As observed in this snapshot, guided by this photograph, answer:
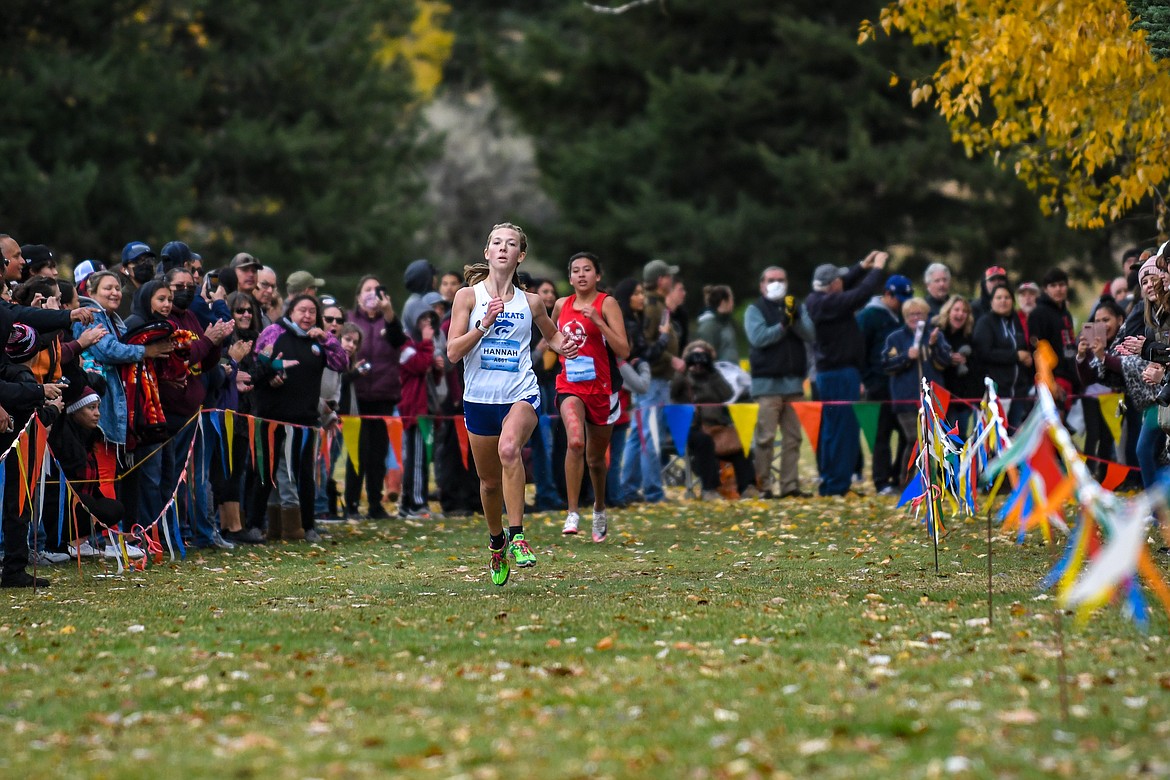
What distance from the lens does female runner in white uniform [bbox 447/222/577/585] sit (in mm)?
10359

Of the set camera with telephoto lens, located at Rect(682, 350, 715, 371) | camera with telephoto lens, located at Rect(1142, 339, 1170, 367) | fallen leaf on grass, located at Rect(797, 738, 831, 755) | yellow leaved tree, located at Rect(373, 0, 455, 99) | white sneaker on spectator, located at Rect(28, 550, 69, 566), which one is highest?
yellow leaved tree, located at Rect(373, 0, 455, 99)

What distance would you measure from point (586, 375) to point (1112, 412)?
6.94 m

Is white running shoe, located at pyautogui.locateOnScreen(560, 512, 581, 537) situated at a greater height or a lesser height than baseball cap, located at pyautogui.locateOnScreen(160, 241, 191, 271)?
lesser

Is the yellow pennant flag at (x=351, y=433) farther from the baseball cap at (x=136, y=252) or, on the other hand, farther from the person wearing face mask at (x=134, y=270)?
the baseball cap at (x=136, y=252)

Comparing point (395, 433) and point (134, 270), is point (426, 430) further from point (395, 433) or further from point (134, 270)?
point (134, 270)

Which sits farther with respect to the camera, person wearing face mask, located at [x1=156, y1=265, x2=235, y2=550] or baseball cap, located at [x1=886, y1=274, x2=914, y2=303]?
baseball cap, located at [x1=886, y1=274, x2=914, y2=303]

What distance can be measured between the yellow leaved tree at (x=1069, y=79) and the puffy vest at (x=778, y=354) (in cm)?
261

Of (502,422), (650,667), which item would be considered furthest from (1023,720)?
(502,422)

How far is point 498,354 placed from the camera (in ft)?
34.2

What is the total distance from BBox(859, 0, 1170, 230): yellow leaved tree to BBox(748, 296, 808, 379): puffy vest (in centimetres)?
261

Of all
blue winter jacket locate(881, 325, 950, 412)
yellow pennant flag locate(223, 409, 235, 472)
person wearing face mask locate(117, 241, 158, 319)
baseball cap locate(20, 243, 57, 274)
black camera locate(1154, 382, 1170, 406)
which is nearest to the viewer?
black camera locate(1154, 382, 1170, 406)

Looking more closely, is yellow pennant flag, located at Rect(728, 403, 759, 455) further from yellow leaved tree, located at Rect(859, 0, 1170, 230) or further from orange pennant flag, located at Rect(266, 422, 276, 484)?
orange pennant flag, located at Rect(266, 422, 276, 484)

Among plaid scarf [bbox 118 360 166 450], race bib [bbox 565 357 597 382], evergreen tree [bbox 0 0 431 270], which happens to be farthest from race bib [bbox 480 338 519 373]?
evergreen tree [bbox 0 0 431 270]

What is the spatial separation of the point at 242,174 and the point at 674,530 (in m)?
25.6
